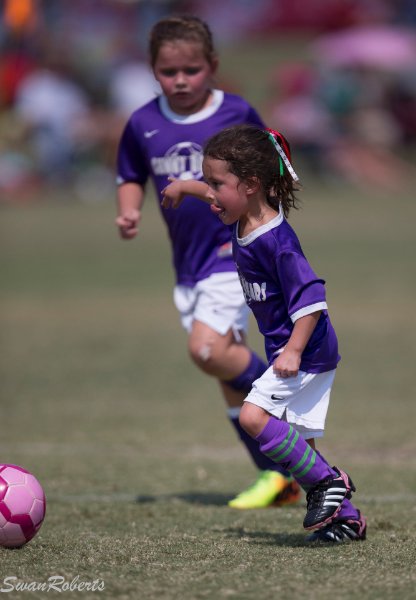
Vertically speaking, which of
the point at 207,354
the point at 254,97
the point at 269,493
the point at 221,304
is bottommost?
the point at 269,493

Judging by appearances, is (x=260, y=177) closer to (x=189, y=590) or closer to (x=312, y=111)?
(x=189, y=590)

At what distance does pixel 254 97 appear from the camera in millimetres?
27844

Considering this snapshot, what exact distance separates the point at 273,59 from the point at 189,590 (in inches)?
1123

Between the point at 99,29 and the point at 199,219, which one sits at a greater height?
the point at 99,29

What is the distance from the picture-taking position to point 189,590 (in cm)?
361

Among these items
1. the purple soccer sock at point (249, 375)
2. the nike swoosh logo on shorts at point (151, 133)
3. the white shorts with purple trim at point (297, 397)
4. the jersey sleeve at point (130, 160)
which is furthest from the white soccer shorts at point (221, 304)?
the white shorts with purple trim at point (297, 397)

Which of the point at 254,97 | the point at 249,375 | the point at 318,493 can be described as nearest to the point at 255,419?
the point at 318,493

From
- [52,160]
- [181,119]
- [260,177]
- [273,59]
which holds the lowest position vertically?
[260,177]

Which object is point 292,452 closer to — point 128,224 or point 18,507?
point 18,507

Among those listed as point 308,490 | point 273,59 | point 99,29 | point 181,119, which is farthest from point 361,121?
point 308,490

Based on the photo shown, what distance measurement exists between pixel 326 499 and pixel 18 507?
1209 millimetres

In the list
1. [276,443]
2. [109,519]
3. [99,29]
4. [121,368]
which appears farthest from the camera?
[99,29]

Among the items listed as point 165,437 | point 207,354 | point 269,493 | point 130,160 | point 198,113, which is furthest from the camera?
point 165,437

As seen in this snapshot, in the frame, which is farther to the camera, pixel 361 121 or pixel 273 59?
pixel 273 59
